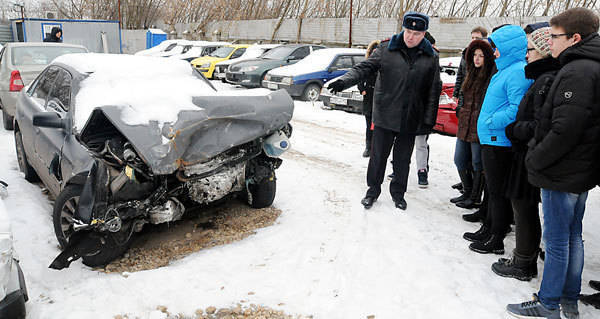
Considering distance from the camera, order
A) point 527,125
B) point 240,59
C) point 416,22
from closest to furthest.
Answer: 1. point 527,125
2. point 416,22
3. point 240,59

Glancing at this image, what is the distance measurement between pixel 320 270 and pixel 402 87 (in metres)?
2.08

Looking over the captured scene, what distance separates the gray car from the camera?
306 inches

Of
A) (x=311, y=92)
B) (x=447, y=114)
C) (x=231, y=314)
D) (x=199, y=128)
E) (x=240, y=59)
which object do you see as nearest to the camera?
(x=231, y=314)

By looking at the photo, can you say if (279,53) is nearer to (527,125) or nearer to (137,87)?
(137,87)

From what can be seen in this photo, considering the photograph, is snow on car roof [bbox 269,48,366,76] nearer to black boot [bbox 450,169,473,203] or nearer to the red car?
the red car

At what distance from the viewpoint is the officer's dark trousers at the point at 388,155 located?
464cm

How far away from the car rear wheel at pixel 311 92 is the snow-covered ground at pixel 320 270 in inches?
287

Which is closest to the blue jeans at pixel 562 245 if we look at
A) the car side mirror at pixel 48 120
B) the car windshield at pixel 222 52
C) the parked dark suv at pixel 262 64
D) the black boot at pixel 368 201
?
the black boot at pixel 368 201

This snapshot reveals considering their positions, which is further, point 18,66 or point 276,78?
point 276,78

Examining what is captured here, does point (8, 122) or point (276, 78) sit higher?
point (276, 78)

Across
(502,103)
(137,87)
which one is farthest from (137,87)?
(502,103)

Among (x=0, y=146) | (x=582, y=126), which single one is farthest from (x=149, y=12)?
(x=582, y=126)

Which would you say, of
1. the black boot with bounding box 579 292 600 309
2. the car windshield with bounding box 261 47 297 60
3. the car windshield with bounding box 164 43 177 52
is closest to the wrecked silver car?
the black boot with bounding box 579 292 600 309

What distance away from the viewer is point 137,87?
12.8 ft
